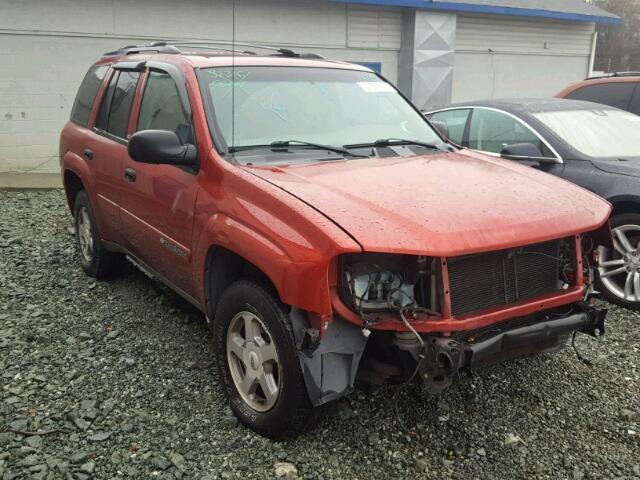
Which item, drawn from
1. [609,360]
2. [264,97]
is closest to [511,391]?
[609,360]

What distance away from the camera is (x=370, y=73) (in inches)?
178

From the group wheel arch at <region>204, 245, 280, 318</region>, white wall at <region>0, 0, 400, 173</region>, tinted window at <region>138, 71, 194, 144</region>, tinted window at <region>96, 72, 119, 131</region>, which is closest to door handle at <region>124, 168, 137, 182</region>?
tinted window at <region>138, 71, 194, 144</region>

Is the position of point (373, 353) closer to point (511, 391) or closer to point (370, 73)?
A: point (511, 391)

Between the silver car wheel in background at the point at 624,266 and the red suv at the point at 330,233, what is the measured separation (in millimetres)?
1624

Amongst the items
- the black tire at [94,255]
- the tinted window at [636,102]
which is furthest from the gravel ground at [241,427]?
the tinted window at [636,102]

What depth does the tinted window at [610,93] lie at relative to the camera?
7.60 m

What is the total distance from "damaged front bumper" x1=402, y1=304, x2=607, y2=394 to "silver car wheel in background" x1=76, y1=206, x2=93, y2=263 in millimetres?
3575

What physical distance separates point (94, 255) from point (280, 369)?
3.00 m

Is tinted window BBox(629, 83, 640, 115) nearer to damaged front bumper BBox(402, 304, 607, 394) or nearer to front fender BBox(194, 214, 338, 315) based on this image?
damaged front bumper BBox(402, 304, 607, 394)

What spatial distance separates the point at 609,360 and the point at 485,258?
1731 millimetres

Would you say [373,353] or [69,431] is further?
[69,431]

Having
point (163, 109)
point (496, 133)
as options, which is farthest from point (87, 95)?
point (496, 133)

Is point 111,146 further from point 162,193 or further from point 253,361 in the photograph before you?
point 253,361

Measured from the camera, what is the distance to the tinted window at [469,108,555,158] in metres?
5.67
